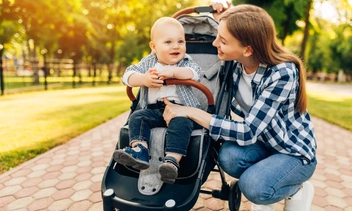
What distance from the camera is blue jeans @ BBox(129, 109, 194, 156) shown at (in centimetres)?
208

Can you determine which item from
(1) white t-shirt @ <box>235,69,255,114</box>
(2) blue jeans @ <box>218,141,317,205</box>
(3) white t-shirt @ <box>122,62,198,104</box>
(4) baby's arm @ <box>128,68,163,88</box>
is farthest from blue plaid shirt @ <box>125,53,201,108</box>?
(2) blue jeans @ <box>218,141,317,205</box>

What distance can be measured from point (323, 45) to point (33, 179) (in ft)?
136

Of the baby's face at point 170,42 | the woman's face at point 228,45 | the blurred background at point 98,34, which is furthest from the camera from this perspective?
the blurred background at point 98,34

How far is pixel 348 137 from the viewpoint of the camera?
616 cm

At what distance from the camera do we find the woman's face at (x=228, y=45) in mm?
2170

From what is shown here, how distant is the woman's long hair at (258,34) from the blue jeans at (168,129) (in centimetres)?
71

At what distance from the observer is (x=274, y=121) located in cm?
212

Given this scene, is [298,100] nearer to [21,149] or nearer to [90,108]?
[21,149]

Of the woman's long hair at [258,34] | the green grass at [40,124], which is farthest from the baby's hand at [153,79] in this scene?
the green grass at [40,124]

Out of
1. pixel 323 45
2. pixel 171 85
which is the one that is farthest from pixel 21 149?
pixel 323 45

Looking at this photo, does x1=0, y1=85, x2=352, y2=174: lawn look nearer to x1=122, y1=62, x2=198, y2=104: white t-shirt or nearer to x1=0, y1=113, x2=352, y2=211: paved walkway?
x1=0, y1=113, x2=352, y2=211: paved walkway

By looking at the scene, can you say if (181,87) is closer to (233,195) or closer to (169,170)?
(169,170)

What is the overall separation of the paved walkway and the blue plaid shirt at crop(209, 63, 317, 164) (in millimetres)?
1058

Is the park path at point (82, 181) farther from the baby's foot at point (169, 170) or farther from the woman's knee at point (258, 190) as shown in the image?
the baby's foot at point (169, 170)
